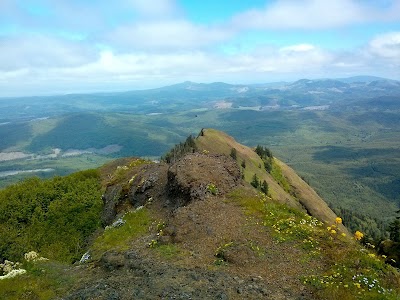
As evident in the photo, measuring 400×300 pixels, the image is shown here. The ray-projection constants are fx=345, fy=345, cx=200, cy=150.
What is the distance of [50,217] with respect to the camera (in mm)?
44438

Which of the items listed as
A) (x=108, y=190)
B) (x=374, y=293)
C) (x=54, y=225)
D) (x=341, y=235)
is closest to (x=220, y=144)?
(x=108, y=190)

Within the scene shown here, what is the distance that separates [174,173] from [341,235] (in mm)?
18545

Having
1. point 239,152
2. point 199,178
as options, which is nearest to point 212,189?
point 199,178

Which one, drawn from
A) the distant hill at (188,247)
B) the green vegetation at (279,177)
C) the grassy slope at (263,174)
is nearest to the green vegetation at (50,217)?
the distant hill at (188,247)

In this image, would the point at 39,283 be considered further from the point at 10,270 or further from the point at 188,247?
the point at 188,247

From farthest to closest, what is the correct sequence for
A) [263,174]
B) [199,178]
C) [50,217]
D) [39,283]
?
[263,174] < [50,217] < [199,178] < [39,283]

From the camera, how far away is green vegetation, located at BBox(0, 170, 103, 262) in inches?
1558

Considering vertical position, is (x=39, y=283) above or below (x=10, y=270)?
above

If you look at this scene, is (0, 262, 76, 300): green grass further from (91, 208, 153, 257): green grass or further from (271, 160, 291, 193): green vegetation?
(271, 160, 291, 193): green vegetation

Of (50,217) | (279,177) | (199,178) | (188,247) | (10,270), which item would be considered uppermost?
(199,178)

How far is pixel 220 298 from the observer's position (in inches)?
689

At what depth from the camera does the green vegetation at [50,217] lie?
A: 130ft

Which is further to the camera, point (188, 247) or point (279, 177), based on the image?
point (279, 177)

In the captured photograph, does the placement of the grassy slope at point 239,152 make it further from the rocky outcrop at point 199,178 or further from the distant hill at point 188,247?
the distant hill at point 188,247
